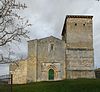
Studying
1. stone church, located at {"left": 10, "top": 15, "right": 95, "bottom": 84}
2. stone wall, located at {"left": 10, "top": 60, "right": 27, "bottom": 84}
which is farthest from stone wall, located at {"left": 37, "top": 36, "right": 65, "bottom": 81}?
stone wall, located at {"left": 10, "top": 60, "right": 27, "bottom": 84}

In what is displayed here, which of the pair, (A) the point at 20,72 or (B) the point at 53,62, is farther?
(A) the point at 20,72

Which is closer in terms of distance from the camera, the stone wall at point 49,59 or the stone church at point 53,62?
the stone church at point 53,62

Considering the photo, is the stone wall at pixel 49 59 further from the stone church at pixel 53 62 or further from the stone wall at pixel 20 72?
the stone wall at pixel 20 72

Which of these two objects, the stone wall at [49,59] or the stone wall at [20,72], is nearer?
the stone wall at [20,72]

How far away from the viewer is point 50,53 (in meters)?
49.2

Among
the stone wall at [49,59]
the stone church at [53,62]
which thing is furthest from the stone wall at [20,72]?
the stone wall at [49,59]

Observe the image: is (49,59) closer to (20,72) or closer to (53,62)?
(53,62)

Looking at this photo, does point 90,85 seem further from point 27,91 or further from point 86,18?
point 86,18

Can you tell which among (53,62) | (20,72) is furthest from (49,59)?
(20,72)

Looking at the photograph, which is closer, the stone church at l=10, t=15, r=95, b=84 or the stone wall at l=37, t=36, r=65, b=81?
the stone church at l=10, t=15, r=95, b=84

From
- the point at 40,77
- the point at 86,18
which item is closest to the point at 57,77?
the point at 40,77

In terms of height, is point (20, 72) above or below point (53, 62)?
below

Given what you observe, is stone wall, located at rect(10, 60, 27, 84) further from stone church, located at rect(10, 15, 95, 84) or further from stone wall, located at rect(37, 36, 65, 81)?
stone wall, located at rect(37, 36, 65, 81)

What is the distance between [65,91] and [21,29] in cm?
1100
